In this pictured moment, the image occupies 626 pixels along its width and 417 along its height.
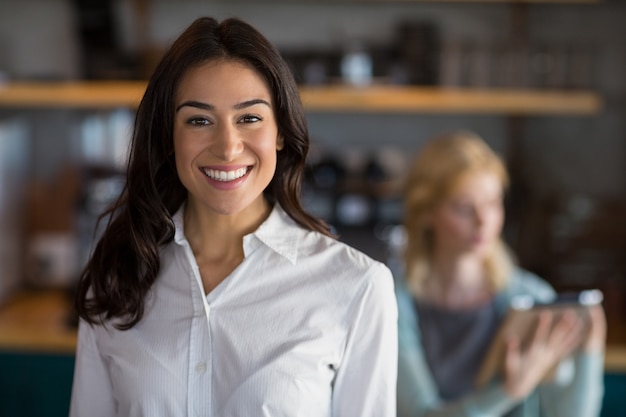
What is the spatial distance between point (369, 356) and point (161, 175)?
15.6 inches

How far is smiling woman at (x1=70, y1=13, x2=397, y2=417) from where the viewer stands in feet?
4.69

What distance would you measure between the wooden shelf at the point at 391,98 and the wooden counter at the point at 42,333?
72cm

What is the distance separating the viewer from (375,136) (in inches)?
159

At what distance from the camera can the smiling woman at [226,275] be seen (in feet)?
4.69

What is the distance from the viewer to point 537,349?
2432mm

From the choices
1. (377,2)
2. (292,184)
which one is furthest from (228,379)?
(377,2)

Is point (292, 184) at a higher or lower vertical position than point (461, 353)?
higher

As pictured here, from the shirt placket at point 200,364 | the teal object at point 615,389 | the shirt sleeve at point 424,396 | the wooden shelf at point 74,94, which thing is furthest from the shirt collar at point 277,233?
the wooden shelf at point 74,94

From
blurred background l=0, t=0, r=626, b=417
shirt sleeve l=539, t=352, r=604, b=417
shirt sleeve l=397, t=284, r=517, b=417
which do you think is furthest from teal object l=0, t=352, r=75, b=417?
shirt sleeve l=539, t=352, r=604, b=417

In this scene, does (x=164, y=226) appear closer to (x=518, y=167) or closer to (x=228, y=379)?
(x=228, y=379)

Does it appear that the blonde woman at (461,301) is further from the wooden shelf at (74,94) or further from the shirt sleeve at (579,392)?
the wooden shelf at (74,94)

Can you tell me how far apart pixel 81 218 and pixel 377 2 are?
1.30 meters

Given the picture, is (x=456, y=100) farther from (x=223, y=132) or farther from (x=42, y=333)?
(x=223, y=132)

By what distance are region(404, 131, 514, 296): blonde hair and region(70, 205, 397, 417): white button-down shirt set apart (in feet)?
4.19
